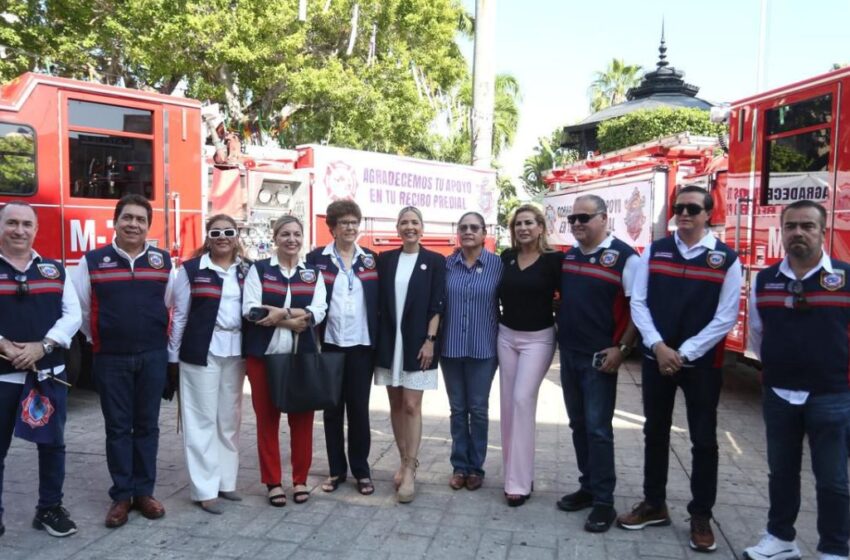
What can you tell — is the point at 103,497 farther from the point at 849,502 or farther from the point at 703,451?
the point at 849,502

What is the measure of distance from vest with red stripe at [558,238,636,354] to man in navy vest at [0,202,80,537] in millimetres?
2805

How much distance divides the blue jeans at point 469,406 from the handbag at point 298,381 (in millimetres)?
822

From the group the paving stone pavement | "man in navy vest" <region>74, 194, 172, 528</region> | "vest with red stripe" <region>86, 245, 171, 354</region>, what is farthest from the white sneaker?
"vest with red stripe" <region>86, 245, 171, 354</region>

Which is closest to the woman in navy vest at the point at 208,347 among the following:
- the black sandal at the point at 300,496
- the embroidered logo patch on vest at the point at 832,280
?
the black sandal at the point at 300,496

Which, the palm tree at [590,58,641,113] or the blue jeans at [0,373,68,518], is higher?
the palm tree at [590,58,641,113]

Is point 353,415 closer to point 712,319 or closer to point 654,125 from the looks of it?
point 712,319

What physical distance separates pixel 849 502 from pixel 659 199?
6.01 meters

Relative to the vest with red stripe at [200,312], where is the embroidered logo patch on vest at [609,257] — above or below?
above

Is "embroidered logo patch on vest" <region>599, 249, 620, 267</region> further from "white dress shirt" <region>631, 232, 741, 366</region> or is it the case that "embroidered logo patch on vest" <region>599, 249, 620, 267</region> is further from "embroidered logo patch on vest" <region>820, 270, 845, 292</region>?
"embroidered logo patch on vest" <region>820, 270, 845, 292</region>

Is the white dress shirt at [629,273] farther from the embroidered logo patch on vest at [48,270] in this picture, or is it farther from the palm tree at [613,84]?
the palm tree at [613,84]

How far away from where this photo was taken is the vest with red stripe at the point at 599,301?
3998 millimetres

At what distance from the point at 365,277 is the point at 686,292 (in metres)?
1.91

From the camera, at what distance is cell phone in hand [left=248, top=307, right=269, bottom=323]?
4137 millimetres

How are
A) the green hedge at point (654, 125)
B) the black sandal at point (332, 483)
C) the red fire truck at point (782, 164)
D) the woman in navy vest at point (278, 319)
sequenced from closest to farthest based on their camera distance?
the woman in navy vest at point (278, 319), the black sandal at point (332, 483), the red fire truck at point (782, 164), the green hedge at point (654, 125)
